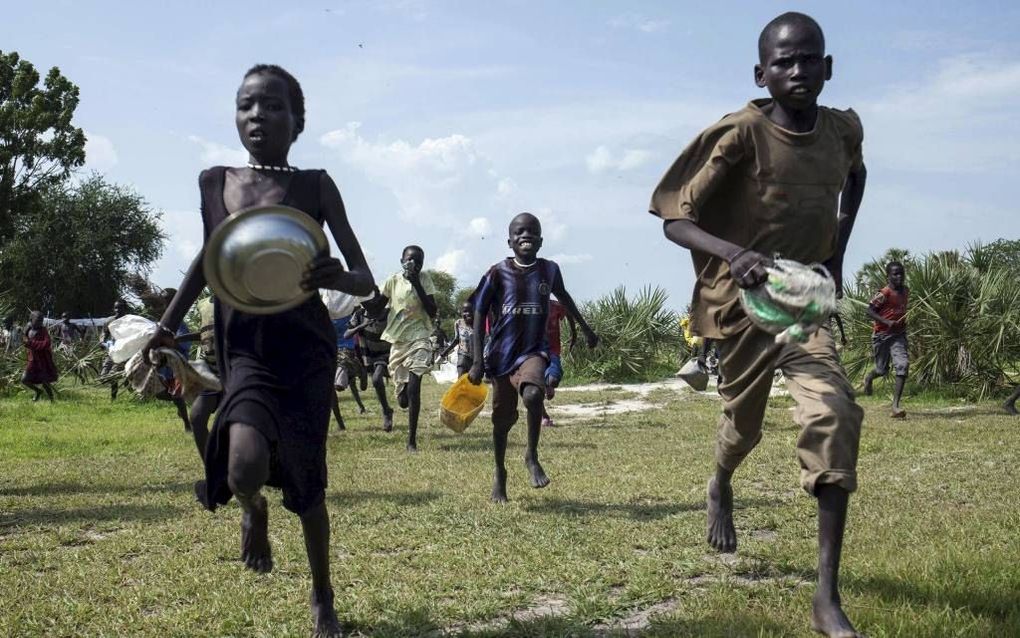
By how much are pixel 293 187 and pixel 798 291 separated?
6.13 ft

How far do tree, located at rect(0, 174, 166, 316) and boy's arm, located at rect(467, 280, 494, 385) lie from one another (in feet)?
144

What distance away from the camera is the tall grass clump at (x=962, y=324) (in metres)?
14.8

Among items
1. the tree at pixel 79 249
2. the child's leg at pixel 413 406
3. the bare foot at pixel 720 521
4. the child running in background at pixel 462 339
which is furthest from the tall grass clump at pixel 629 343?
the tree at pixel 79 249

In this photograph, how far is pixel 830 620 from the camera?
3422 mm

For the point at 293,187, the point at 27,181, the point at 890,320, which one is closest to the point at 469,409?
the point at 293,187

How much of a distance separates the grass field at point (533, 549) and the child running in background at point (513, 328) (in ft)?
1.78

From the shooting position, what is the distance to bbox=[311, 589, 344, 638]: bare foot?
371 centimetres

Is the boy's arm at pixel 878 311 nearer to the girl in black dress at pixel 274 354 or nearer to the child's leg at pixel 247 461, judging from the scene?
the girl in black dress at pixel 274 354

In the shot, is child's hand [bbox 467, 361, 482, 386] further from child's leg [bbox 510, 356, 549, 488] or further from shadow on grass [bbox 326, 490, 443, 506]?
shadow on grass [bbox 326, 490, 443, 506]

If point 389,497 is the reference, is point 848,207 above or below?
above

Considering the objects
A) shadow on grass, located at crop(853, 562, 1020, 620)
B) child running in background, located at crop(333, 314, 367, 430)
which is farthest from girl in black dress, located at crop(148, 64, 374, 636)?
child running in background, located at crop(333, 314, 367, 430)

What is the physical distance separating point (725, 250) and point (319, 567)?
1904 mm

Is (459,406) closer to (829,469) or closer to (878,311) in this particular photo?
(829,469)

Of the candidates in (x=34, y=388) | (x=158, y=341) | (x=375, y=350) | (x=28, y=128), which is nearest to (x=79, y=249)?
(x=28, y=128)
